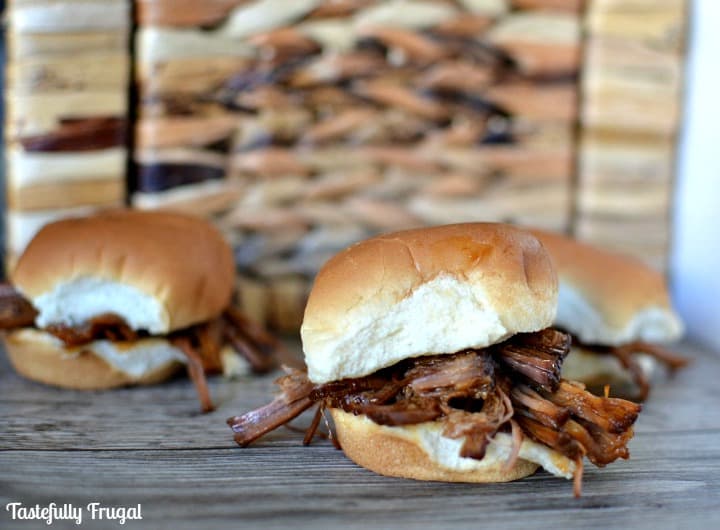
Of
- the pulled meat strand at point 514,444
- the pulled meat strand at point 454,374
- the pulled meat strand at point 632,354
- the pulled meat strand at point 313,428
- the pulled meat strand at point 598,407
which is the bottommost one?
the pulled meat strand at point 632,354

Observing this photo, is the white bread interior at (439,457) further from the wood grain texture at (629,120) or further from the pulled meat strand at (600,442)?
the wood grain texture at (629,120)

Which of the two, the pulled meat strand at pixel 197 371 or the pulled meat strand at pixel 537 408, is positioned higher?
the pulled meat strand at pixel 537 408

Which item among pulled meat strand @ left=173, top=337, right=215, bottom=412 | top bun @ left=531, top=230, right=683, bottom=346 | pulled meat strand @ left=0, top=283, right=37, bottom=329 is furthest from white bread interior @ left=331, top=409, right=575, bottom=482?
pulled meat strand @ left=0, top=283, right=37, bottom=329

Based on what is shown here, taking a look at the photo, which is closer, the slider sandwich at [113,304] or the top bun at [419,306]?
the top bun at [419,306]

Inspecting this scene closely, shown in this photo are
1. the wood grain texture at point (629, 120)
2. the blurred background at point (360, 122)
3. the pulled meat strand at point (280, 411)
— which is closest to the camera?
the pulled meat strand at point (280, 411)

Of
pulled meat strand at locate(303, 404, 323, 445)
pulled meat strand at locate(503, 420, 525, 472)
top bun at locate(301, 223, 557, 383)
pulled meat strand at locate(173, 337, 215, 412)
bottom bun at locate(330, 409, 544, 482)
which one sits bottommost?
pulled meat strand at locate(173, 337, 215, 412)

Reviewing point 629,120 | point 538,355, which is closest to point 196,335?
point 538,355

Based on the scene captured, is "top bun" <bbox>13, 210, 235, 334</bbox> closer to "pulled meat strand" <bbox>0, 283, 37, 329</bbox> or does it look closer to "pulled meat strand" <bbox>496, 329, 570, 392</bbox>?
"pulled meat strand" <bbox>0, 283, 37, 329</bbox>

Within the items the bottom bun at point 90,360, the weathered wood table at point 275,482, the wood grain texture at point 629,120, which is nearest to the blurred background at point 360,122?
the wood grain texture at point 629,120
